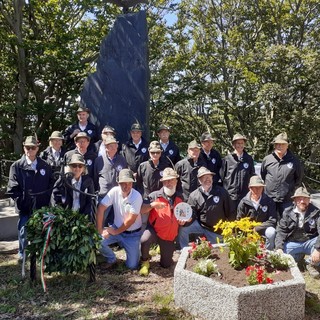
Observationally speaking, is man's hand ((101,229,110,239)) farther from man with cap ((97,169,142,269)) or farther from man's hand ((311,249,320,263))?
man's hand ((311,249,320,263))

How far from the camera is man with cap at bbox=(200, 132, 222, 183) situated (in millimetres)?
6066

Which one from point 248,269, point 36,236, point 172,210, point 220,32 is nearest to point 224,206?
point 172,210

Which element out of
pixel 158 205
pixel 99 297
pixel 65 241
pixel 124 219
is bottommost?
A: pixel 99 297

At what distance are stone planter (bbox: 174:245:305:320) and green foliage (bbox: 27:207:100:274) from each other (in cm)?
112

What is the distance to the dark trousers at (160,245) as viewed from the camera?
5.00 m

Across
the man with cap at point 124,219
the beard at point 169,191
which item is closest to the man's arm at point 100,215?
the man with cap at point 124,219

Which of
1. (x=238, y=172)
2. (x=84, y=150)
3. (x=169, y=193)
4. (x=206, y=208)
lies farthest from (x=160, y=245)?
(x=84, y=150)

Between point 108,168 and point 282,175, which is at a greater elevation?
point 108,168

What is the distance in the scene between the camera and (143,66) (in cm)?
703

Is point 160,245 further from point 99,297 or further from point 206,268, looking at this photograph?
point 206,268

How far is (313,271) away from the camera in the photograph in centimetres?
477

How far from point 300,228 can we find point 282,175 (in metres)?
0.90

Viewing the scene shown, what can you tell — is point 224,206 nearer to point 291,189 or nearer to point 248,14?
point 291,189

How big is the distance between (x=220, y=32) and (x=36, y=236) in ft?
43.0
